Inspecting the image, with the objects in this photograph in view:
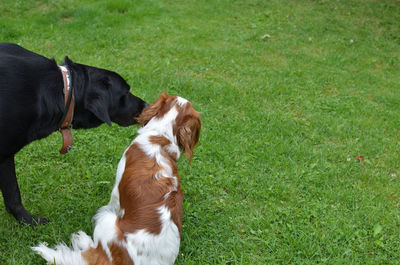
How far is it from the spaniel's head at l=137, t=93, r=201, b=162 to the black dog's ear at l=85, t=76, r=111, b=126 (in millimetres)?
384

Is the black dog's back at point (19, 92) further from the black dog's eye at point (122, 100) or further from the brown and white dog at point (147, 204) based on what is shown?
the brown and white dog at point (147, 204)

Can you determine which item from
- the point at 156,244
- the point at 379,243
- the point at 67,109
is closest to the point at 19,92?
the point at 67,109

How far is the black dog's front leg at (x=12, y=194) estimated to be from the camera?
9.41ft

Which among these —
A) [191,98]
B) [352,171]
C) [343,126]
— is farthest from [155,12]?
[352,171]

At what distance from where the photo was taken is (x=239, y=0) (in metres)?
9.23

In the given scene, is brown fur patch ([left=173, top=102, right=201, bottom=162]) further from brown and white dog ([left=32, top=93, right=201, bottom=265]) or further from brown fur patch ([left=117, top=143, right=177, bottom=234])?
brown fur patch ([left=117, top=143, right=177, bottom=234])

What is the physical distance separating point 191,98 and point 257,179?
1797mm

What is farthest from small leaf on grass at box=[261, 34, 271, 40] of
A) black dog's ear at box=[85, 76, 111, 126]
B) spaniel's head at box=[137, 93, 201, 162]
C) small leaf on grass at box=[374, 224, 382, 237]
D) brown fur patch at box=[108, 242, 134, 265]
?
brown fur patch at box=[108, 242, 134, 265]

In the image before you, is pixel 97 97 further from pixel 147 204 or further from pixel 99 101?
pixel 147 204

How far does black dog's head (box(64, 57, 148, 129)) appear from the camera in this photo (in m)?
2.93

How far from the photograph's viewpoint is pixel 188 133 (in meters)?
3.06

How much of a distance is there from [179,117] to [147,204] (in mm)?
857

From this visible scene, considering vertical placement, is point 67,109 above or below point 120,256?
above

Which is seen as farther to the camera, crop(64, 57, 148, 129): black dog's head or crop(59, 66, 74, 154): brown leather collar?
crop(64, 57, 148, 129): black dog's head
